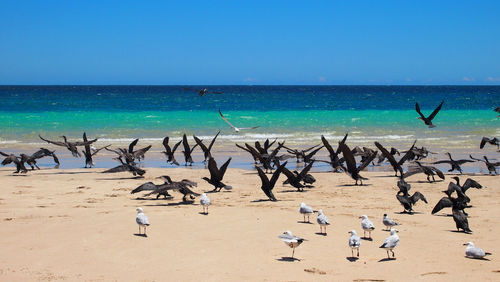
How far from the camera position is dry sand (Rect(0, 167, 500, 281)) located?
7.01 metres

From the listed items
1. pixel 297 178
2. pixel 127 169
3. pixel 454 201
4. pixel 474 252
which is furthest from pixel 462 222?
pixel 127 169

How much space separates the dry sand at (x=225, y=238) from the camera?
23.0 feet

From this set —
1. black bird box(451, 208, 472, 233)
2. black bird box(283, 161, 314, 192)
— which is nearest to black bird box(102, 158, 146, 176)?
black bird box(283, 161, 314, 192)

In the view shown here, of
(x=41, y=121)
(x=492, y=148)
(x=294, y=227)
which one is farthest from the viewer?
(x=41, y=121)

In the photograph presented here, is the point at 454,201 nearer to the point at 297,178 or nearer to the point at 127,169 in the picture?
the point at 297,178

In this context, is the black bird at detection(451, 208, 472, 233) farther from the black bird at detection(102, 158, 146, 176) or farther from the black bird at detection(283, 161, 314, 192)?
the black bird at detection(102, 158, 146, 176)

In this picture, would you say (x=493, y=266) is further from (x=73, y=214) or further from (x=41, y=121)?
(x=41, y=121)

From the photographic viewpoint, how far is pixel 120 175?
50.9ft

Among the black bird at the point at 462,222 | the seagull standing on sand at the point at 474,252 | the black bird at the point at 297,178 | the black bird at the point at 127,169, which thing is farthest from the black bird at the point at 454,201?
the black bird at the point at 127,169

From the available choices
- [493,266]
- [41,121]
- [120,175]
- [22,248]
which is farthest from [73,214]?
[41,121]

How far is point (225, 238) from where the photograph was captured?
8.50 metres

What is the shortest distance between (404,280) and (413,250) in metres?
1.33

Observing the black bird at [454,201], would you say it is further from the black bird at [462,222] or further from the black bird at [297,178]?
the black bird at [297,178]

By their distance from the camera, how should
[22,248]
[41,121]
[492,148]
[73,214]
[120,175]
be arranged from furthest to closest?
[41,121] → [492,148] → [120,175] → [73,214] → [22,248]
